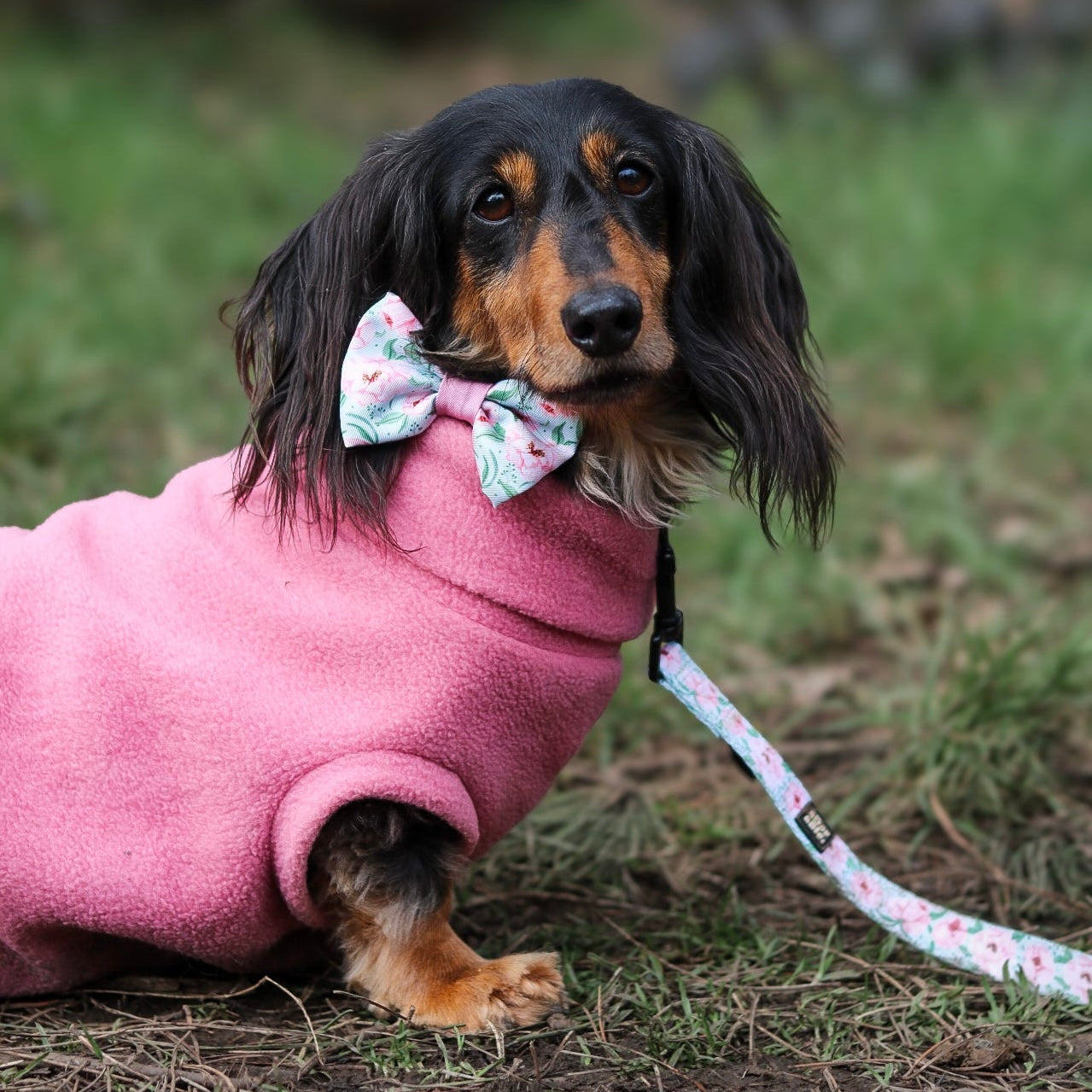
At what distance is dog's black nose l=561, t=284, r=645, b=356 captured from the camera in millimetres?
2037

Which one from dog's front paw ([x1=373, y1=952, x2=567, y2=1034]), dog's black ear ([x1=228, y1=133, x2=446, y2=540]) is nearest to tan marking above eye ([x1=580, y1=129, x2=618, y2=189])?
dog's black ear ([x1=228, y1=133, x2=446, y2=540])

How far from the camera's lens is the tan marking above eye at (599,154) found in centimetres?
221

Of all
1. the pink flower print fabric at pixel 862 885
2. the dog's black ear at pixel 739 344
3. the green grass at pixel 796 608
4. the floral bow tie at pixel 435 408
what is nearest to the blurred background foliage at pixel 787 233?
the green grass at pixel 796 608

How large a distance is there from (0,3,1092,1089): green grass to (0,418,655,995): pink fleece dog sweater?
28 cm

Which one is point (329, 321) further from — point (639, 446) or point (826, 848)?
point (826, 848)

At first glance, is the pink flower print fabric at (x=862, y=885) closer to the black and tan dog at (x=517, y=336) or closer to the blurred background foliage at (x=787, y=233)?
the black and tan dog at (x=517, y=336)

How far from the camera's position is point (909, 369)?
5.41m

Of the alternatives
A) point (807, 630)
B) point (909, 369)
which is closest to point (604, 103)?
point (807, 630)

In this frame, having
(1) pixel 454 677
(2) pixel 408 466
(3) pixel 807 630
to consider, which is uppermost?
(2) pixel 408 466

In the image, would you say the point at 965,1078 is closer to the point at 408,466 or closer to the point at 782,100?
the point at 408,466

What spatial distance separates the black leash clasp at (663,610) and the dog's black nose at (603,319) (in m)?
0.43

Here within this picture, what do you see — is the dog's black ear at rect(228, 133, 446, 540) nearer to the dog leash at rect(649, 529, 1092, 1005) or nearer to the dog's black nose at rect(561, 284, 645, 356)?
the dog's black nose at rect(561, 284, 645, 356)

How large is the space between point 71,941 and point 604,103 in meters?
1.63

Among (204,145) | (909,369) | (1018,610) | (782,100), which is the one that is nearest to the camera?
(1018,610)
